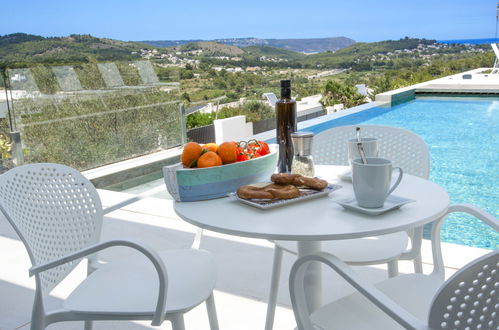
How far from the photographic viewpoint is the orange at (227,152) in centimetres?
129

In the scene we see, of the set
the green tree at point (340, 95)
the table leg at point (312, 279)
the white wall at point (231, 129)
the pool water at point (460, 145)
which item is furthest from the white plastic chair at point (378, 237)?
the green tree at point (340, 95)

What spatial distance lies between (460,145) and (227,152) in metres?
6.62

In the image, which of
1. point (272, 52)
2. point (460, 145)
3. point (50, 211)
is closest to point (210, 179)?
point (50, 211)

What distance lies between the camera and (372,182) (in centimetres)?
110

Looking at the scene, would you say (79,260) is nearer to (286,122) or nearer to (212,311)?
(212,311)

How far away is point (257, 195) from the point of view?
3.91 feet

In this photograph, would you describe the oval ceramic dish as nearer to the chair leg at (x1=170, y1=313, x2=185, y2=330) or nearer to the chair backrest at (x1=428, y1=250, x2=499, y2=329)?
the chair leg at (x1=170, y1=313, x2=185, y2=330)

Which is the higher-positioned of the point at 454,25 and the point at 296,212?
the point at 454,25

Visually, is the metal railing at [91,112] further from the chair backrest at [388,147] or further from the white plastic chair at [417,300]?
the white plastic chair at [417,300]

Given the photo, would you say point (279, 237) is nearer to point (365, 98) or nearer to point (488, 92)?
point (488, 92)

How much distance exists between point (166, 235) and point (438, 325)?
219 centimetres

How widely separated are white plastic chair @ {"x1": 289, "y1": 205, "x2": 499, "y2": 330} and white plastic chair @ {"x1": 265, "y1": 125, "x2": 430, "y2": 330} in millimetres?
155

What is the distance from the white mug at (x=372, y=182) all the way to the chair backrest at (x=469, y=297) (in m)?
0.33

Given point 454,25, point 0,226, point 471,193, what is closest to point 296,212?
point 0,226
